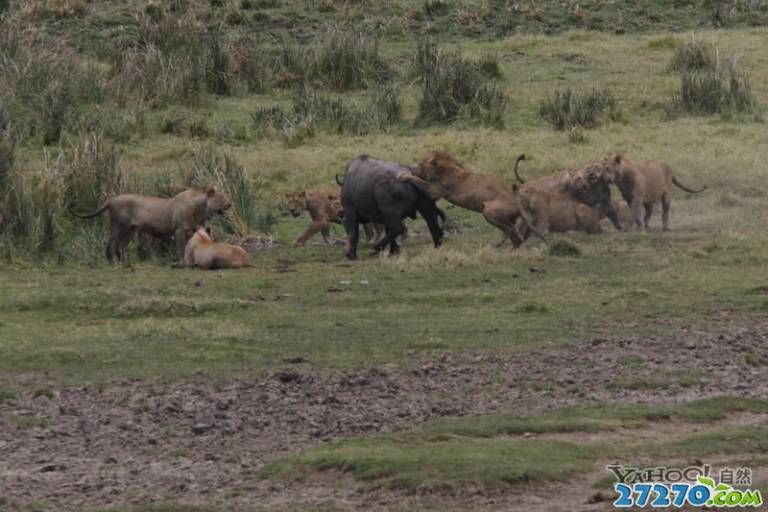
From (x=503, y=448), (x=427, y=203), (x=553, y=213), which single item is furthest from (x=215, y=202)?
(x=503, y=448)

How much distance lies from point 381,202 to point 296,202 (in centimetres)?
225

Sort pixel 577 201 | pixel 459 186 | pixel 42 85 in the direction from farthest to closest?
pixel 42 85, pixel 577 201, pixel 459 186

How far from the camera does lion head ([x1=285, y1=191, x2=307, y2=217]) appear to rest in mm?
20719

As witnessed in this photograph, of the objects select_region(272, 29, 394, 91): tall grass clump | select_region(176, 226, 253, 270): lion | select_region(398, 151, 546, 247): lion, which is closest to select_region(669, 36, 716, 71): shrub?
select_region(272, 29, 394, 91): tall grass clump

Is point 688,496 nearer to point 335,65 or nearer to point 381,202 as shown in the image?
point 381,202

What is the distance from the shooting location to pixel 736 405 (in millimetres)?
11164

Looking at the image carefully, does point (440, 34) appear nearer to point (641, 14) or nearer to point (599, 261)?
point (641, 14)

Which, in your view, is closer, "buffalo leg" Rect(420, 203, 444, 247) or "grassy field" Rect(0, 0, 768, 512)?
"grassy field" Rect(0, 0, 768, 512)

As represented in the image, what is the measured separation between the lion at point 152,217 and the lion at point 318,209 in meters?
1.84

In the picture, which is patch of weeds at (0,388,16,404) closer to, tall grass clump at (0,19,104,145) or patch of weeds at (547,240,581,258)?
patch of weeds at (547,240,581,258)

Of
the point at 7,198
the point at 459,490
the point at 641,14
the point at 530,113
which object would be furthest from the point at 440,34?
the point at 459,490

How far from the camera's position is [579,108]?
25609mm

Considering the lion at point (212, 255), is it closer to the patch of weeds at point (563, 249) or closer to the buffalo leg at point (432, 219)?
the buffalo leg at point (432, 219)

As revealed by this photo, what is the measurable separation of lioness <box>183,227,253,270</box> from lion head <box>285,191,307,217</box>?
8.95 ft
